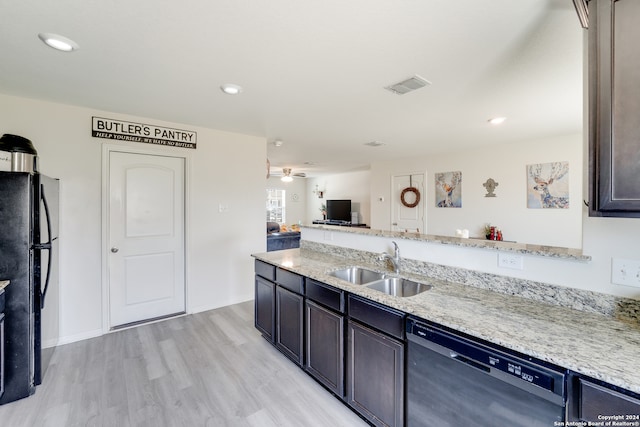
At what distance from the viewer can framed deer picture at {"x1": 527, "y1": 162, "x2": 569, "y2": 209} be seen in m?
4.33

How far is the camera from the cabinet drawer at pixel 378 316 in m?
1.58

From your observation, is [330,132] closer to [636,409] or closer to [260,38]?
[260,38]

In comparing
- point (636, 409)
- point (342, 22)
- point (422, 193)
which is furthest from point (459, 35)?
point (422, 193)

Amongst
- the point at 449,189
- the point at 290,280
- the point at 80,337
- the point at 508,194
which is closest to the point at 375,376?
the point at 290,280

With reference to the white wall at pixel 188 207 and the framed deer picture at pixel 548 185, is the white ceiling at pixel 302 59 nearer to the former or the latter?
the white wall at pixel 188 207

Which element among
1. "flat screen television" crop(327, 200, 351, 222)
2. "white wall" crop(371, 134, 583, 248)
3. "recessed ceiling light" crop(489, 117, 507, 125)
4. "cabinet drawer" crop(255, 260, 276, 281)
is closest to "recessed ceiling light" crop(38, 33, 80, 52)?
"cabinet drawer" crop(255, 260, 276, 281)

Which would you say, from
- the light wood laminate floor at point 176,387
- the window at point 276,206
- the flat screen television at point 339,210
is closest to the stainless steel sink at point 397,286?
the light wood laminate floor at point 176,387

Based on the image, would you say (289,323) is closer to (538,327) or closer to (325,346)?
(325,346)

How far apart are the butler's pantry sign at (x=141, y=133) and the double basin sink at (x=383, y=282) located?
8.54 feet

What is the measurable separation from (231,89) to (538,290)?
2668 millimetres

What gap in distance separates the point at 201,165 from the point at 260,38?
235 cm

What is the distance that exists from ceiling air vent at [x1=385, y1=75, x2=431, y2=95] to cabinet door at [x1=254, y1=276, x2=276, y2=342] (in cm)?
208

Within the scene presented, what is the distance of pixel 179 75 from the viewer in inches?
88.5

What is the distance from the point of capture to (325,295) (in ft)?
6.79
